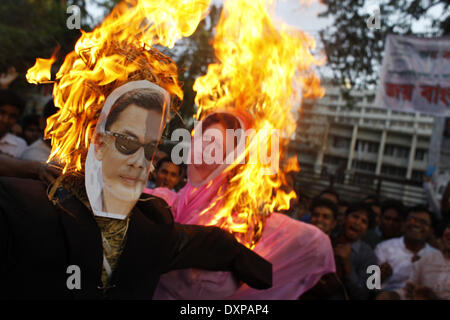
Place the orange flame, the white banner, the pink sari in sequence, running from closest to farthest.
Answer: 1. the orange flame
2. the pink sari
3. the white banner

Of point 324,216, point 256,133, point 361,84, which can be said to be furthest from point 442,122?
point 256,133

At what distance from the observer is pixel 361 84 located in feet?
31.7

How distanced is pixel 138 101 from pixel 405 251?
3.62 m

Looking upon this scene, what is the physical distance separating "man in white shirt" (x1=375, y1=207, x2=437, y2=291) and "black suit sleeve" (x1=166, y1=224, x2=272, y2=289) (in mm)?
2083

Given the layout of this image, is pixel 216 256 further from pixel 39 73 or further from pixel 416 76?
pixel 416 76

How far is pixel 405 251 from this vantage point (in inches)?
165

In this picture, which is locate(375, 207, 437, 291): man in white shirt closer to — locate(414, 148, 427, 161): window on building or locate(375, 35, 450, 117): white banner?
locate(375, 35, 450, 117): white banner

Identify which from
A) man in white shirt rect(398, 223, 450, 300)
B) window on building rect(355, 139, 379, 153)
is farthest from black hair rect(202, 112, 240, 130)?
window on building rect(355, 139, 379, 153)

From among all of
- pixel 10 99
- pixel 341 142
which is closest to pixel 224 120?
pixel 10 99

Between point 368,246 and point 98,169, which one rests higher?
point 98,169

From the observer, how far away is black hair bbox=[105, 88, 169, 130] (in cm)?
173

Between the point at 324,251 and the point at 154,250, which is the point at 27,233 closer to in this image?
the point at 154,250

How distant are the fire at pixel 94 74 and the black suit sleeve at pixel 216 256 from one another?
2.30 ft
